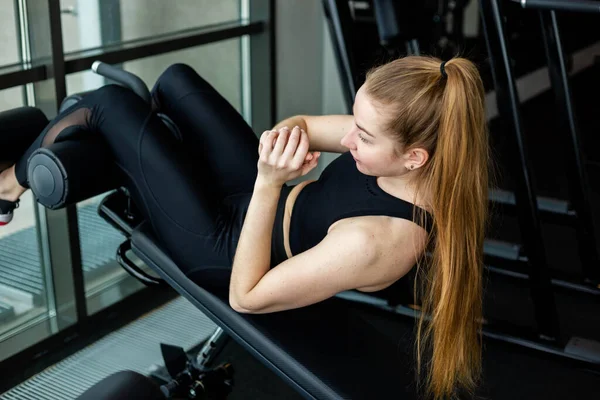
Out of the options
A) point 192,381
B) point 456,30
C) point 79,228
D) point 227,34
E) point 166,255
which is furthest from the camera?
point 456,30

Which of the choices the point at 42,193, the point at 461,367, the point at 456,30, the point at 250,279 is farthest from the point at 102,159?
the point at 456,30

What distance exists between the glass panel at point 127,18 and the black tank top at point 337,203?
0.94 metres

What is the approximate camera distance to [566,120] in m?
2.34

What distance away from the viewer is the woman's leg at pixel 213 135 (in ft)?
5.45

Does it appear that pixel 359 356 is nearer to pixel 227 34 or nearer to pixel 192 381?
pixel 192 381

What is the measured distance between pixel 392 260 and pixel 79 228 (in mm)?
1271

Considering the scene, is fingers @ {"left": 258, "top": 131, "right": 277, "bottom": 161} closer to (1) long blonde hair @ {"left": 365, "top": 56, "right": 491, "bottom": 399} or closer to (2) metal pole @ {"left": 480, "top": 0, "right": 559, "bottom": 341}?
(1) long blonde hair @ {"left": 365, "top": 56, "right": 491, "bottom": 399}

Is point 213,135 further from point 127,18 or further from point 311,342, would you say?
point 127,18

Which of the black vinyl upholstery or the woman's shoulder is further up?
the woman's shoulder

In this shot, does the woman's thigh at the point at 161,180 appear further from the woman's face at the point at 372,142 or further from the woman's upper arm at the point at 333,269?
the woman's face at the point at 372,142

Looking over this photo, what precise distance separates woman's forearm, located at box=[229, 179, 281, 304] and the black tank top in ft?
0.40

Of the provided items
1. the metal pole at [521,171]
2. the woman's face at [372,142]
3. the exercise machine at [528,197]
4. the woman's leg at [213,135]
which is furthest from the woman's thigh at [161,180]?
the metal pole at [521,171]

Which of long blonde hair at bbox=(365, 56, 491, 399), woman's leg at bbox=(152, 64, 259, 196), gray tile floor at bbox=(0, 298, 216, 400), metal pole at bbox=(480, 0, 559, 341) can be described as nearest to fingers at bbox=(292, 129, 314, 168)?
long blonde hair at bbox=(365, 56, 491, 399)

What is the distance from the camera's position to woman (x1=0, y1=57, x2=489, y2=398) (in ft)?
4.14
